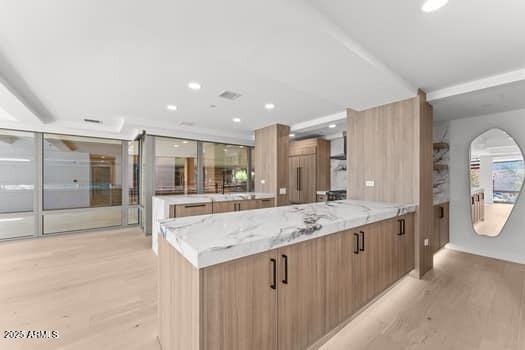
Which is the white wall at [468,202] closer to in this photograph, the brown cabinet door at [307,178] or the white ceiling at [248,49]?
the white ceiling at [248,49]

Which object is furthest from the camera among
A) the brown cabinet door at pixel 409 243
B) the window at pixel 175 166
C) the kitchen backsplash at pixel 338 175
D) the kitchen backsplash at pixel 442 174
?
the kitchen backsplash at pixel 338 175

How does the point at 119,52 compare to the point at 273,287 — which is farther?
the point at 119,52

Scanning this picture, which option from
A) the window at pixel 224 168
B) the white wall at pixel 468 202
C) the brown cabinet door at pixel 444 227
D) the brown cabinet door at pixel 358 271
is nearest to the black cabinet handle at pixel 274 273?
the brown cabinet door at pixel 358 271

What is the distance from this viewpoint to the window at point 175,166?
5.30m

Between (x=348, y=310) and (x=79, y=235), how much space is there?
224 inches

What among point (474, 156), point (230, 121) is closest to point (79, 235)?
point (230, 121)

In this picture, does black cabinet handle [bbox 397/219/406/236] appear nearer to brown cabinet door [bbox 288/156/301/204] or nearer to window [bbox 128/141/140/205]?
brown cabinet door [bbox 288/156/301/204]

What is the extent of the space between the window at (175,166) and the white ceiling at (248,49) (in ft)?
6.69

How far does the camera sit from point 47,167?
15.9 feet

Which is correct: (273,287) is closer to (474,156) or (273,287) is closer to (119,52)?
(119,52)

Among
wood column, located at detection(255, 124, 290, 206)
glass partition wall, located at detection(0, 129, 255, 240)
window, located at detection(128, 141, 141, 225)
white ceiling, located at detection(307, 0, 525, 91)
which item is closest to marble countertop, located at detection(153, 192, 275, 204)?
wood column, located at detection(255, 124, 290, 206)

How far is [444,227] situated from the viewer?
3932 mm

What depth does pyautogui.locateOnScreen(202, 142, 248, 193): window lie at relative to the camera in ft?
19.7

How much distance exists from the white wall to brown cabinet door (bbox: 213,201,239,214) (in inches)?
156
